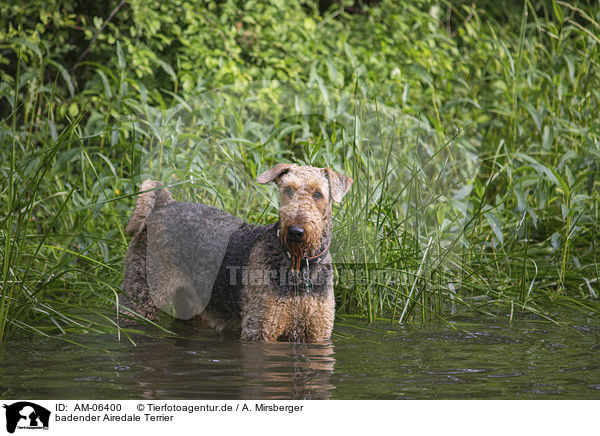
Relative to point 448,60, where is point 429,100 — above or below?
below

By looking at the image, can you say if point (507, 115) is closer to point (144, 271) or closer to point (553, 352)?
point (553, 352)

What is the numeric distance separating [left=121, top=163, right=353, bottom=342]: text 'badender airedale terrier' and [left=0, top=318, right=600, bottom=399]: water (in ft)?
0.63

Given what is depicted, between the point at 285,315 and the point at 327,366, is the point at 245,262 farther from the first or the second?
the point at 327,366

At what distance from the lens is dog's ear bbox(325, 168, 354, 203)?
400 centimetres

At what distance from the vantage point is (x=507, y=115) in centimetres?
734

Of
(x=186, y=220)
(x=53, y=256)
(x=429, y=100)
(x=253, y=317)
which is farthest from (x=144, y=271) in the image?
(x=429, y=100)

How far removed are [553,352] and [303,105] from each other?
3.55m

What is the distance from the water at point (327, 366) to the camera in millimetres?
2992

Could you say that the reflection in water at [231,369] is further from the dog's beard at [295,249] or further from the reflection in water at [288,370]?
the dog's beard at [295,249]

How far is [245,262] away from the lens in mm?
4332
